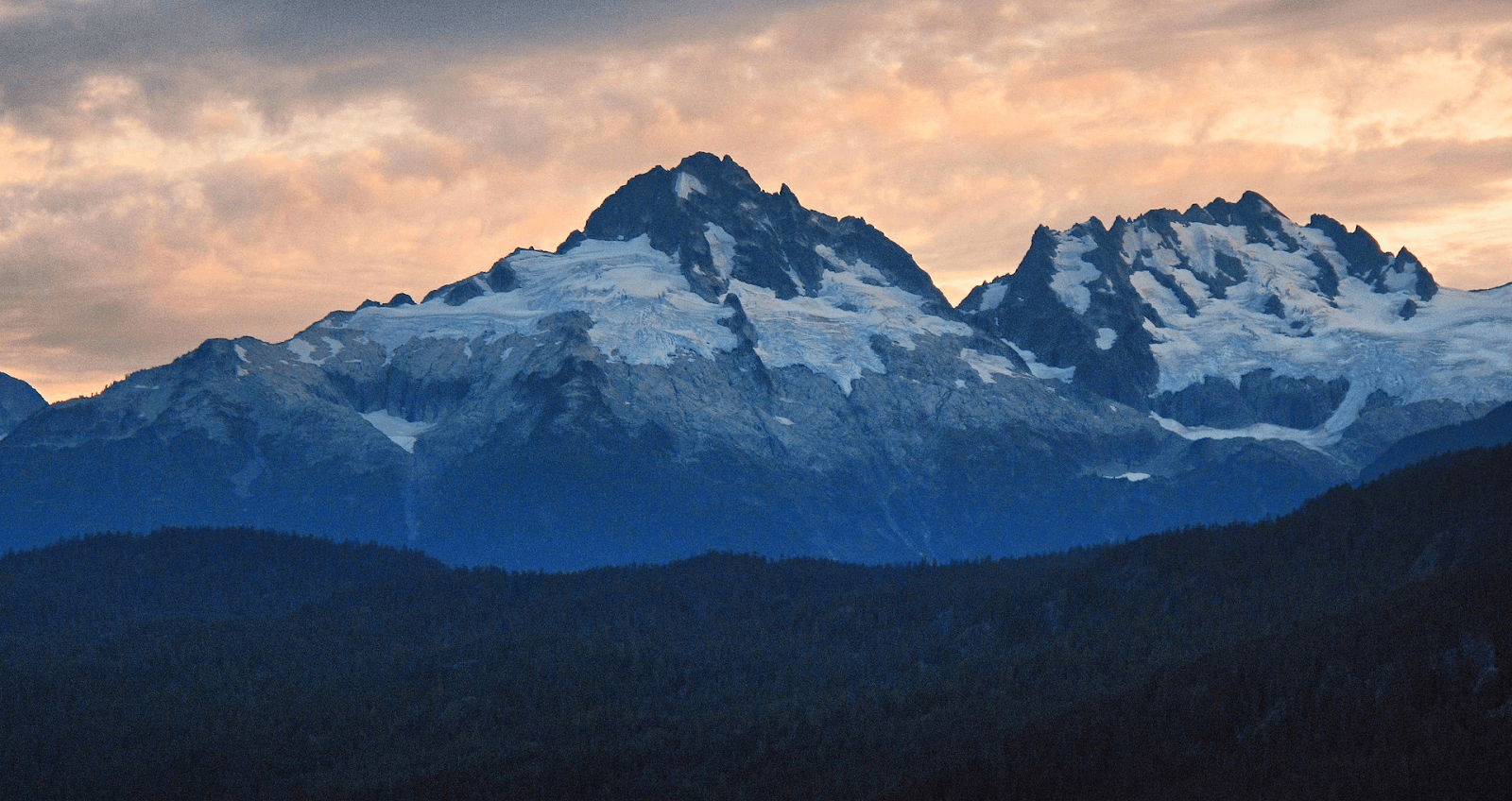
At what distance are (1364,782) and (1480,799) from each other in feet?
38.5

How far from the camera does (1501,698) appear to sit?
19375 centimetres

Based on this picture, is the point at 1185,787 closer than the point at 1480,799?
No

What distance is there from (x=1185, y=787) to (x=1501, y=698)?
2974 cm

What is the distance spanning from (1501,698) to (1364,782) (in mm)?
18228

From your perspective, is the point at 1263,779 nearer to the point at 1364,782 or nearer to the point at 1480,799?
the point at 1364,782

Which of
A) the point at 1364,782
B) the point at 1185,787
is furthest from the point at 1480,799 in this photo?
the point at 1185,787

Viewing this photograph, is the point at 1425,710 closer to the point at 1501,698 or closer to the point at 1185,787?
the point at 1501,698

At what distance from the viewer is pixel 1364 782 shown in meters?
185

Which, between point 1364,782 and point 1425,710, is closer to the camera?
point 1364,782

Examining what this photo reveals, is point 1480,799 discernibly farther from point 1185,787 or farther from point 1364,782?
point 1185,787

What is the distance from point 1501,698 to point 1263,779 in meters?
22.8

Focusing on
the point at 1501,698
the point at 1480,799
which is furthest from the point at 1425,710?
the point at 1480,799

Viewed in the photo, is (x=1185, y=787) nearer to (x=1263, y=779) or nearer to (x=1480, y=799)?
(x=1263, y=779)

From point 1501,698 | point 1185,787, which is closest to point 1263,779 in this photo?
point 1185,787
